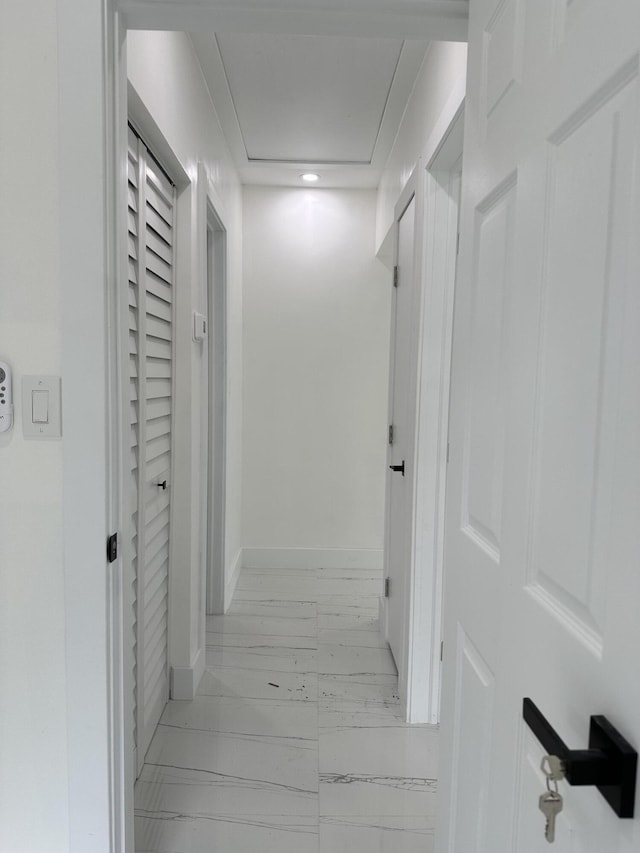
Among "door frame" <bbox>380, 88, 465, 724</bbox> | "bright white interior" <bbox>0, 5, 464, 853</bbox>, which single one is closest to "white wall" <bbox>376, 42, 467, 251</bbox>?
"door frame" <bbox>380, 88, 465, 724</bbox>

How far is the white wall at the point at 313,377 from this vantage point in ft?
11.9

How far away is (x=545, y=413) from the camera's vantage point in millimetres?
708

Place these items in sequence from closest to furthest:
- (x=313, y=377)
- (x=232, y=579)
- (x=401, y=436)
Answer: (x=401, y=436) → (x=232, y=579) → (x=313, y=377)

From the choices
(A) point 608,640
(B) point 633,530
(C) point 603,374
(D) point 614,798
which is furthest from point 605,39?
(D) point 614,798

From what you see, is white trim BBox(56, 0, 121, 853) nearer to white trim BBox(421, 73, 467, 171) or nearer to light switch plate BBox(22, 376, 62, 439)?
light switch plate BBox(22, 376, 62, 439)

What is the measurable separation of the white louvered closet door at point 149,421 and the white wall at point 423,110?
96cm

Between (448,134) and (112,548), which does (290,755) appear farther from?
(448,134)

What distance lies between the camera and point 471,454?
3.32 ft

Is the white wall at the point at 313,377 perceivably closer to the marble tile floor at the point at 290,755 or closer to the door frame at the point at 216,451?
the door frame at the point at 216,451

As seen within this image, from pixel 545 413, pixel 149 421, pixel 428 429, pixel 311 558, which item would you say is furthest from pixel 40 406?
pixel 311 558

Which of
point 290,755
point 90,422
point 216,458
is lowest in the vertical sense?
point 290,755

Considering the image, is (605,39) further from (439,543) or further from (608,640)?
(439,543)

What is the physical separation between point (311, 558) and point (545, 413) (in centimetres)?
323

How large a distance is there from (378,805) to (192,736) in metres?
0.71
